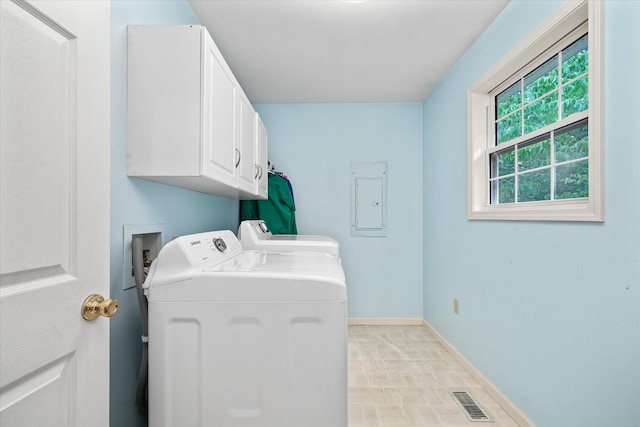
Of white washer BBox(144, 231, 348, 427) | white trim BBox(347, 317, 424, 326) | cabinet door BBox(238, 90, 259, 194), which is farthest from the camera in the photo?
white trim BBox(347, 317, 424, 326)

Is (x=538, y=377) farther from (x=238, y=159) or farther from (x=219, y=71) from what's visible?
(x=219, y=71)

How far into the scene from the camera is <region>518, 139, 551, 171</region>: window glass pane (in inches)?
69.7

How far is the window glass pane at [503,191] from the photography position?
212 centimetres

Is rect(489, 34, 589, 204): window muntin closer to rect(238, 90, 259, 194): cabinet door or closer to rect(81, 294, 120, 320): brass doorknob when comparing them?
rect(238, 90, 259, 194): cabinet door

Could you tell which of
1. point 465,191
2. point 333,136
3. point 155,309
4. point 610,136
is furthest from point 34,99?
point 333,136

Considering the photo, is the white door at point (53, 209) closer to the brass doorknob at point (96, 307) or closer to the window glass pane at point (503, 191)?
the brass doorknob at point (96, 307)

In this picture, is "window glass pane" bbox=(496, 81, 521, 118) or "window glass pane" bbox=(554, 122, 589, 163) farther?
"window glass pane" bbox=(496, 81, 521, 118)

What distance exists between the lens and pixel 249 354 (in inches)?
44.1

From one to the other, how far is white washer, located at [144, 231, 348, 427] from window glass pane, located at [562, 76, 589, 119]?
1.48 metres

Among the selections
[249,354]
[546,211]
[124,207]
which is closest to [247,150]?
[124,207]

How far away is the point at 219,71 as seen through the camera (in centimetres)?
152

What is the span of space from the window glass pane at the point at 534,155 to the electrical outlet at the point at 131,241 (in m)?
2.08

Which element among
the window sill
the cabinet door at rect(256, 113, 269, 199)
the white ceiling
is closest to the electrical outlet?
the cabinet door at rect(256, 113, 269, 199)

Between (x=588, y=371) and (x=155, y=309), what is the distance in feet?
5.70
